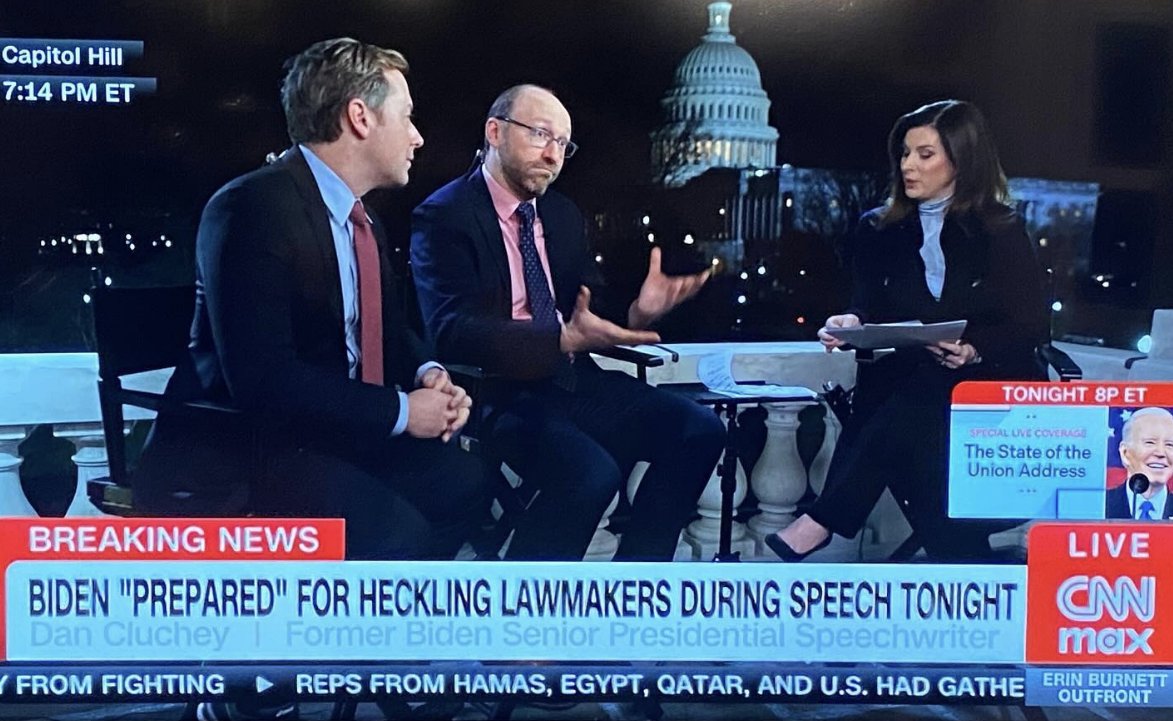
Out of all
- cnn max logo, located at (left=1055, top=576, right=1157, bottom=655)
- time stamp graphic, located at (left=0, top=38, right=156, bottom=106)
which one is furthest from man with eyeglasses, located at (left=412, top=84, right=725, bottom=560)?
cnn max logo, located at (left=1055, top=576, right=1157, bottom=655)

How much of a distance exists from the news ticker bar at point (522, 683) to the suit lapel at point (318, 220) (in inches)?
31.9

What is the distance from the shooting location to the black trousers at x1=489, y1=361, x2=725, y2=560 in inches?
85.5

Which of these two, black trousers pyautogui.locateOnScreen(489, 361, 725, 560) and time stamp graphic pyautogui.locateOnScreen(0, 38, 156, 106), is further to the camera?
black trousers pyautogui.locateOnScreen(489, 361, 725, 560)

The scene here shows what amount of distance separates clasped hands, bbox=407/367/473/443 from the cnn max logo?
4.65 ft

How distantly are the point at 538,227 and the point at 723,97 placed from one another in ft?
1.62

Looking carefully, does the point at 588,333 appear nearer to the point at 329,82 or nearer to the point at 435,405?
the point at 435,405

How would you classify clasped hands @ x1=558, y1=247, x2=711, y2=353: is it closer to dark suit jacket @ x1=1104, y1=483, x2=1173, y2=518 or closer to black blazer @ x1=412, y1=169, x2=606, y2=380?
black blazer @ x1=412, y1=169, x2=606, y2=380

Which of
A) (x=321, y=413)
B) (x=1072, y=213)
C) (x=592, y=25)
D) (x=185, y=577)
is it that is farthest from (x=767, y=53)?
(x=185, y=577)

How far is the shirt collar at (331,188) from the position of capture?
2.06 meters

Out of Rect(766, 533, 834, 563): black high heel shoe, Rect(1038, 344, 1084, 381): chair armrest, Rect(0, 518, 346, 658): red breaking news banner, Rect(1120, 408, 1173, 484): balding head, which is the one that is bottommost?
Rect(766, 533, 834, 563): black high heel shoe

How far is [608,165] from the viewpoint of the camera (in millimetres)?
2117

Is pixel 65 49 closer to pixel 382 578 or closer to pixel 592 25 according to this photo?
pixel 592 25

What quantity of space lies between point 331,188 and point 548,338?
22.4 inches

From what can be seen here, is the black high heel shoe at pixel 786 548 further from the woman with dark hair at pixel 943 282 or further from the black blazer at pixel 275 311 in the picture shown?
the black blazer at pixel 275 311
